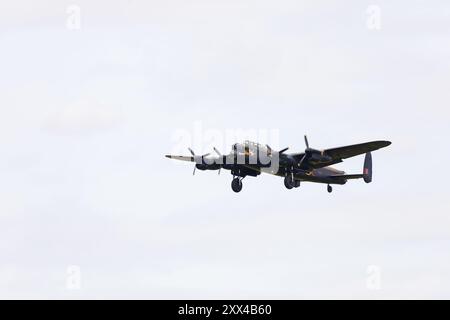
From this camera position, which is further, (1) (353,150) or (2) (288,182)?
(2) (288,182)

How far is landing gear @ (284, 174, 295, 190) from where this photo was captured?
230 ft

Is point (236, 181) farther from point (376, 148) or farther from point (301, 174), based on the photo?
point (376, 148)

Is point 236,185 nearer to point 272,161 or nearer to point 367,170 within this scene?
point 272,161

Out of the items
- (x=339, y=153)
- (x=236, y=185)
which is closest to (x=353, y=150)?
(x=339, y=153)

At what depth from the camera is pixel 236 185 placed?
70375 millimetres

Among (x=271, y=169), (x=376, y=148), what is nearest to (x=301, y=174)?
(x=271, y=169)

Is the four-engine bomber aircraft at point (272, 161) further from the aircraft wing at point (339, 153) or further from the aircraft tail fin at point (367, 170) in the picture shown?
the aircraft tail fin at point (367, 170)

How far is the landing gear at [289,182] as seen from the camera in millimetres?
69994

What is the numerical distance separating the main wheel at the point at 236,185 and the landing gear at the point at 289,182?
3.36 metres

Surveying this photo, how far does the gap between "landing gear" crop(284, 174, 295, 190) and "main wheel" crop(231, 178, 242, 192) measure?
3.36 metres

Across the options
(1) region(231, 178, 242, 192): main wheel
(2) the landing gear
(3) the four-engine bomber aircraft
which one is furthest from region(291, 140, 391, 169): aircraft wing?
(1) region(231, 178, 242, 192): main wheel

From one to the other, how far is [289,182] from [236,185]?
3868 mm
